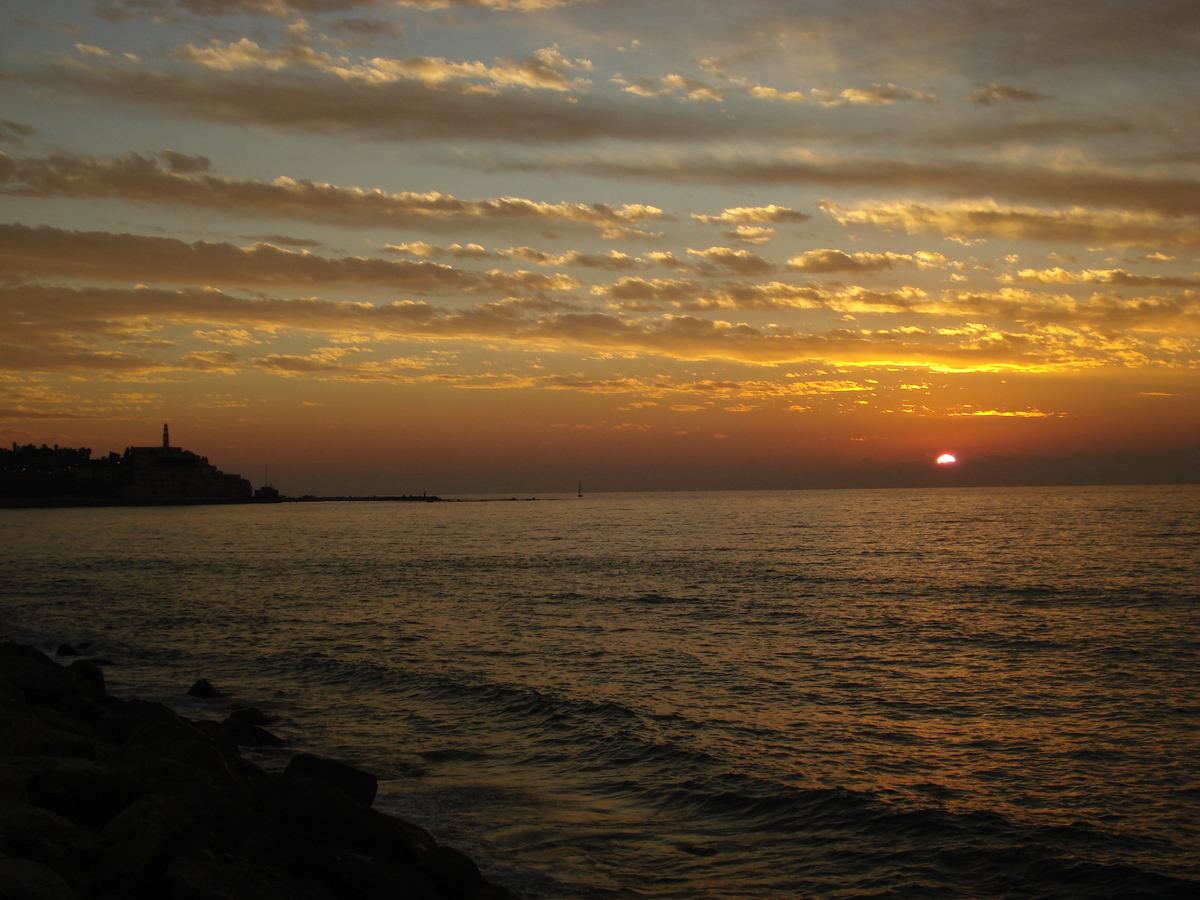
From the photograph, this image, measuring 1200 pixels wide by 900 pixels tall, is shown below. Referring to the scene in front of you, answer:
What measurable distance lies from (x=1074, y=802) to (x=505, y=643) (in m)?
20.7

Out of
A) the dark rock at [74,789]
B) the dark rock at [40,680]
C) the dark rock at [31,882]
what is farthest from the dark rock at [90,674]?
the dark rock at [31,882]

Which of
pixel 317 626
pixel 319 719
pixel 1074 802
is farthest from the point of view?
pixel 317 626

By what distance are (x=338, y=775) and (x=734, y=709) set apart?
11651 millimetres

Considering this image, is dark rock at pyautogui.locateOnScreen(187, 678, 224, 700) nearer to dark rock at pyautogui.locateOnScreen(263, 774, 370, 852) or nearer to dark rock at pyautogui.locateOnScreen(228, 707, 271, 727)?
dark rock at pyautogui.locateOnScreen(228, 707, 271, 727)

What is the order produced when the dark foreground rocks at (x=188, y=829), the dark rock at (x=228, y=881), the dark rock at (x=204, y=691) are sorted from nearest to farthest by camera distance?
1. the dark rock at (x=228, y=881)
2. the dark foreground rocks at (x=188, y=829)
3. the dark rock at (x=204, y=691)

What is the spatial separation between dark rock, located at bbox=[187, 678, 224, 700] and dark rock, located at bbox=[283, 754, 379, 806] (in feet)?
41.1

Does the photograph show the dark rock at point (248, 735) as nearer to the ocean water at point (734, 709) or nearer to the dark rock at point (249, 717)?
the dark rock at point (249, 717)

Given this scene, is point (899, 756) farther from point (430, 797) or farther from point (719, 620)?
point (719, 620)

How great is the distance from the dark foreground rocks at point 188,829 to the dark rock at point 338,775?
19 mm

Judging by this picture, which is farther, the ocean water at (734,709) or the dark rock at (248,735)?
the dark rock at (248,735)

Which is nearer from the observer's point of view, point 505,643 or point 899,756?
point 899,756

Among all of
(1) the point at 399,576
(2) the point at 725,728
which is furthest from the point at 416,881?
(1) the point at 399,576

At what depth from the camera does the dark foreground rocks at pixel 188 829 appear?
8438 mm

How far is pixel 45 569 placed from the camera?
62719 millimetres
